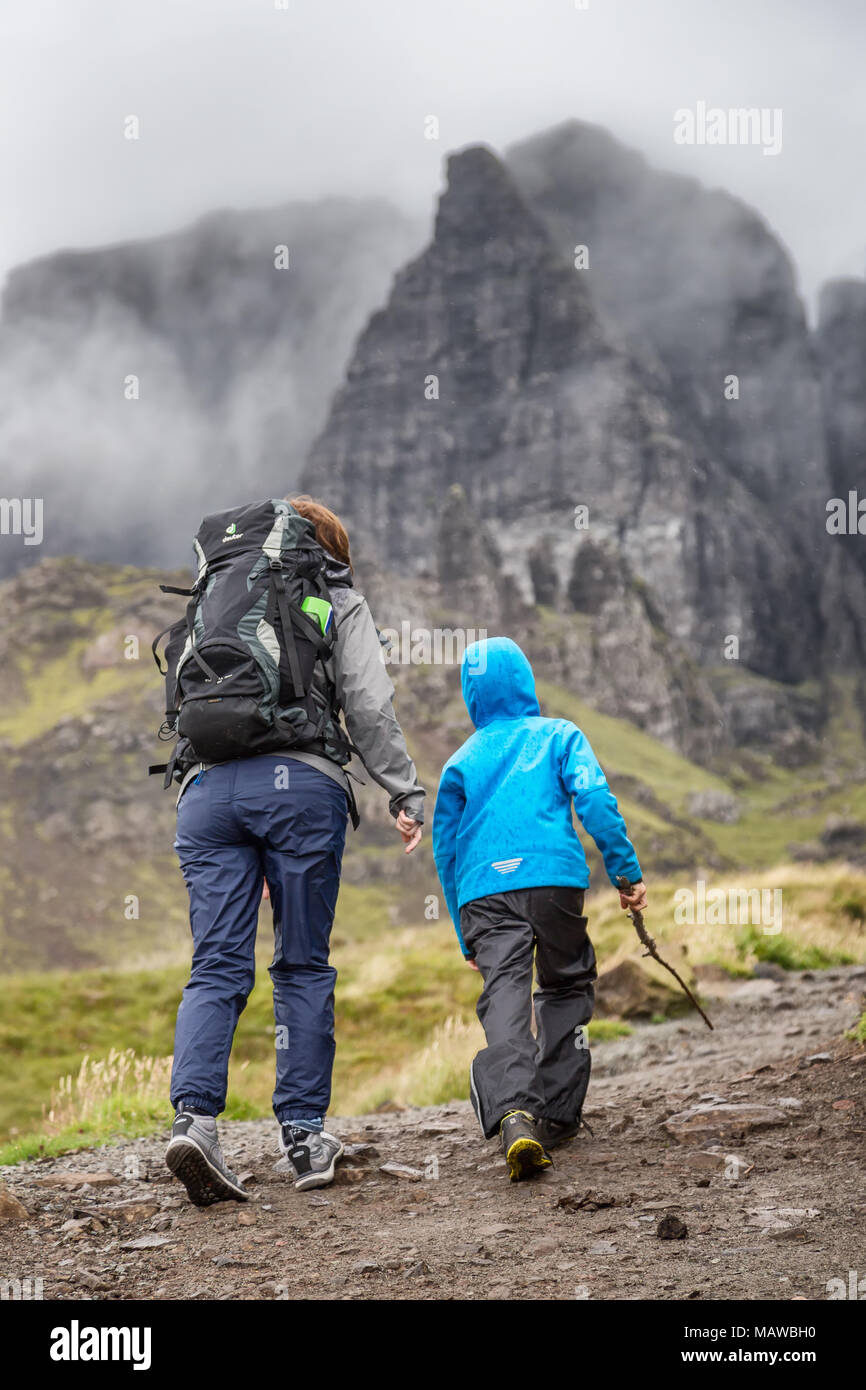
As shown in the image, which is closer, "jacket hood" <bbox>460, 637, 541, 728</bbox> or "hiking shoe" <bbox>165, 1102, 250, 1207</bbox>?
"hiking shoe" <bbox>165, 1102, 250, 1207</bbox>

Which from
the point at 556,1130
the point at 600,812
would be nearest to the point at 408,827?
the point at 600,812

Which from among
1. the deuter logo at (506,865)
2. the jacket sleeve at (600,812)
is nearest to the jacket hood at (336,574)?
the jacket sleeve at (600,812)

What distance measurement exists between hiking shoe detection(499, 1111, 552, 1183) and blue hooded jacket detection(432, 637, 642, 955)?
863 mm

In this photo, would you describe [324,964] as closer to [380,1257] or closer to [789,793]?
[380,1257]

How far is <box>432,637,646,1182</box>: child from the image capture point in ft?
17.0

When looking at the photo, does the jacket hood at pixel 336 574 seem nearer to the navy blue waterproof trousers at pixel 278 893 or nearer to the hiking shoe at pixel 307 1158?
the navy blue waterproof trousers at pixel 278 893

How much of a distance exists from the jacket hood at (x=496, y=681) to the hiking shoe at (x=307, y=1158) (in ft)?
6.49

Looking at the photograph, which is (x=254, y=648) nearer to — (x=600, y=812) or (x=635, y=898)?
(x=600, y=812)

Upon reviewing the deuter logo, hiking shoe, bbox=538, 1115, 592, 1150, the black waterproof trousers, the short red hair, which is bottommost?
hiking shoe, bbox=538, 1115, 592, 1150

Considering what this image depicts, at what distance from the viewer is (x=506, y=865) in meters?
5.27

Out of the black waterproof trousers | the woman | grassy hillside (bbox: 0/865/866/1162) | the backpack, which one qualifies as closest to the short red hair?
the backpack

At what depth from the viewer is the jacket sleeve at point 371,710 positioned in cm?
505

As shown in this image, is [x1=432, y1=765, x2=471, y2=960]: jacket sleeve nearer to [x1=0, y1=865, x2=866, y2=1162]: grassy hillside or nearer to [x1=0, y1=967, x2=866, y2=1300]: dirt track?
[x1=0, y1=967, x2=866, y2=1300]: dirt track

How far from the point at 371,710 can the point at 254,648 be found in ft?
1.95
